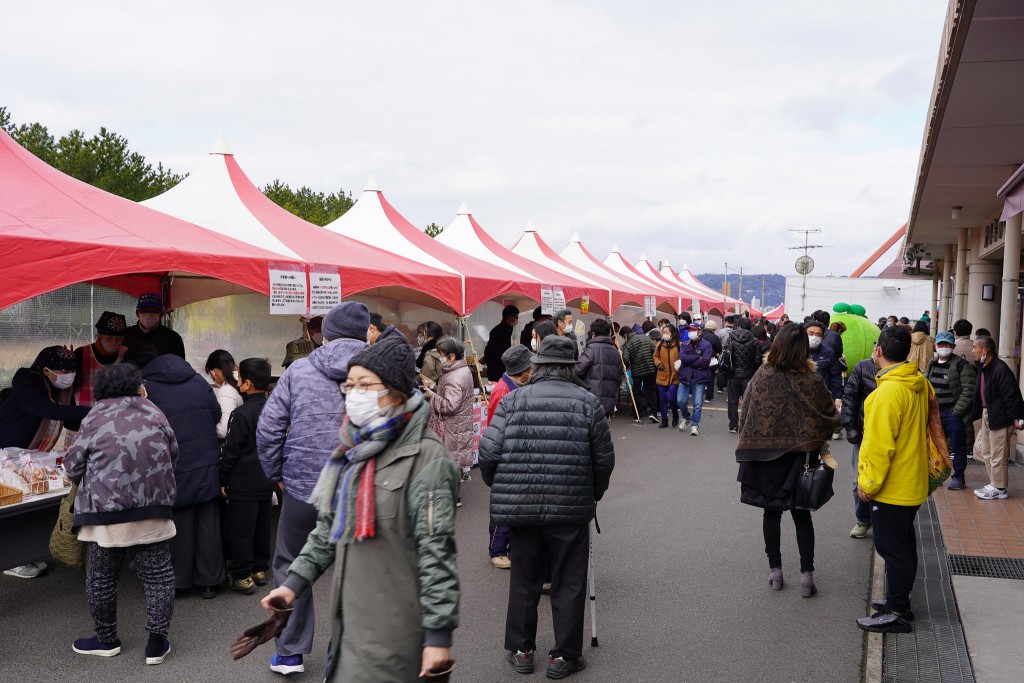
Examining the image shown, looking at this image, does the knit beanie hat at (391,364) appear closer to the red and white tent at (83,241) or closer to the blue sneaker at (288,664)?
the blue sneaker at (288,664)

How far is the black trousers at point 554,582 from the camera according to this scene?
434 centimetres

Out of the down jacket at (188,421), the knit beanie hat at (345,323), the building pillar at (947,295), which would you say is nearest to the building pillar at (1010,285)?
the knit beanie hat at (345,323)

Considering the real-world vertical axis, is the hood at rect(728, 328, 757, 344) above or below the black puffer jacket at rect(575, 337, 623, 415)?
above

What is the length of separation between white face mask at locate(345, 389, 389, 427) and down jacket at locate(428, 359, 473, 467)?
4563 mm

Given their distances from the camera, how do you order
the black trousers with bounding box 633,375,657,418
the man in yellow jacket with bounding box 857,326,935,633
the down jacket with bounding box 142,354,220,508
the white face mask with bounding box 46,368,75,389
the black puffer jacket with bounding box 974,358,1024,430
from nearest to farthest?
the man in yellow jacket with bounding box 857,326,935,633 < the down jacket with bounding box 142,354,220,508 < the white face mask with bounding box 46,368,75,389 < the black puffer jacket with bounding box 974,358,1024,430 < the black trousers with bounding box 633,375,657,418

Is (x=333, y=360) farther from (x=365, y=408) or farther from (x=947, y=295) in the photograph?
(x=947, y=295)

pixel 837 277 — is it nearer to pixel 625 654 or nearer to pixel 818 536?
pixel 818 536

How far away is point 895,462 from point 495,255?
10.5 metres

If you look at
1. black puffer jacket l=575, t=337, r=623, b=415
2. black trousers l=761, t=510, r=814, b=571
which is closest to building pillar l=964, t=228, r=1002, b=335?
black puffer jacket l=575, t=337, r=623, b=415

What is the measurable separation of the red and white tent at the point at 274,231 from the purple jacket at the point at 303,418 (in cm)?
330

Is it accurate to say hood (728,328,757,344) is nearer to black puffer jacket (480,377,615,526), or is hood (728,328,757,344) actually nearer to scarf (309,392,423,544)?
black puffer jacket (480,377,615,526)

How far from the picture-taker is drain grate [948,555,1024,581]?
599 centimetres

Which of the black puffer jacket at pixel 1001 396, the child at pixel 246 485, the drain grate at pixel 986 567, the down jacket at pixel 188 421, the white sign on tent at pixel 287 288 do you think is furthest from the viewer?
the black puffer jacket at pixel 1001 396

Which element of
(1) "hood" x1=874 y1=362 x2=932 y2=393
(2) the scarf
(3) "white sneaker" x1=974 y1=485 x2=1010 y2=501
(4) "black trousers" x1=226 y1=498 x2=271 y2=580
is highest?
(1) "hood" x1=874 y1=362 x2=932 y2=393
